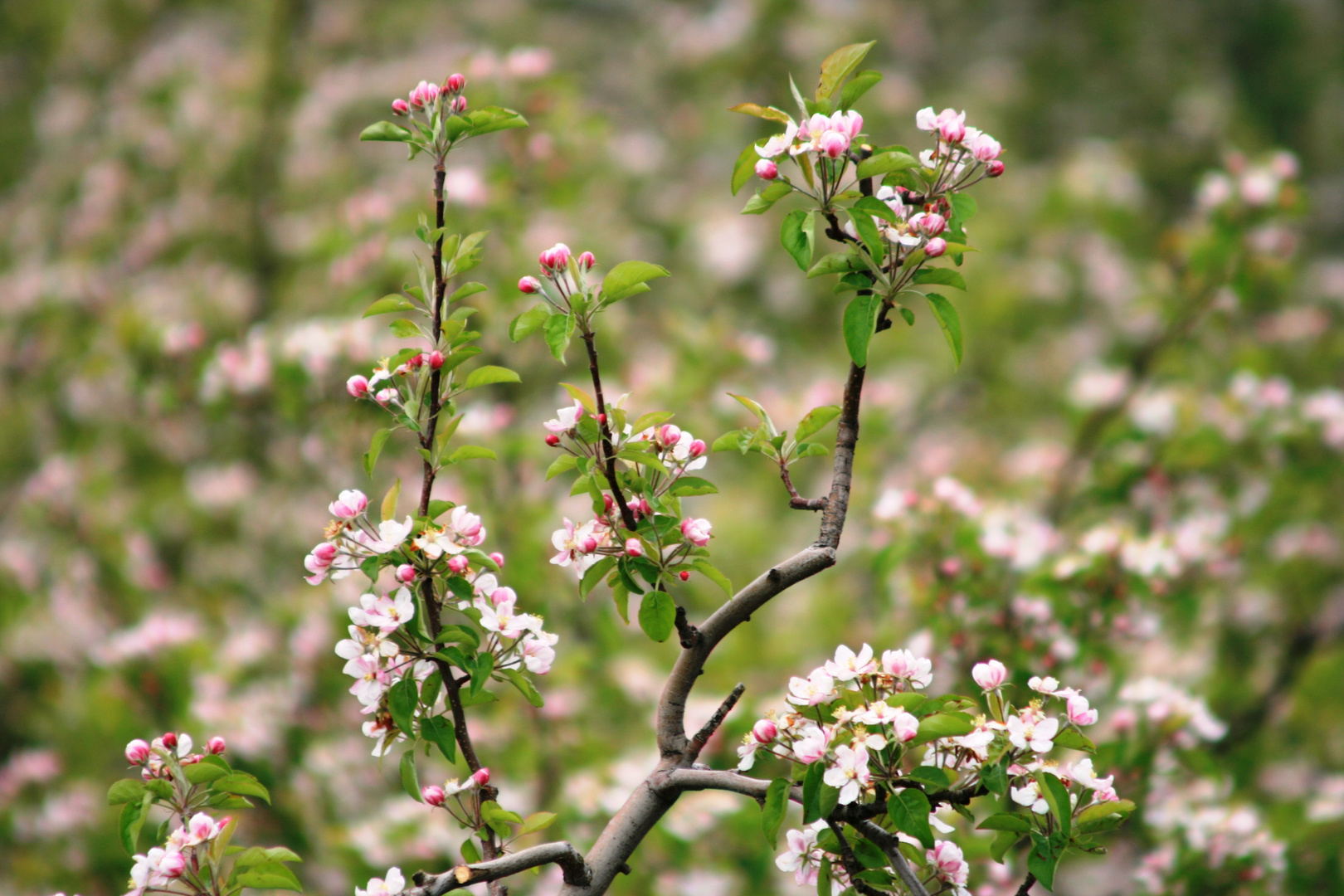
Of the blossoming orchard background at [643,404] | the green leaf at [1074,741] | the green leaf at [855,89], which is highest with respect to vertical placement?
the blossoming orchard background at [643,404]

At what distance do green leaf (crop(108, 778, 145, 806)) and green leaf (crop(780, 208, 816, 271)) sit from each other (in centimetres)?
134

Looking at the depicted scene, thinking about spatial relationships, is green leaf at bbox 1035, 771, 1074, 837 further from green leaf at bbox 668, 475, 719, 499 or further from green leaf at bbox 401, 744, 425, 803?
green leaf at bbox 401, 744, 425, 803

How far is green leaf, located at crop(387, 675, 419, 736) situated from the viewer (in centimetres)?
157

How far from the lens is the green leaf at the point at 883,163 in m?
1.51

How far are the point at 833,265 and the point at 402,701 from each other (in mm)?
969

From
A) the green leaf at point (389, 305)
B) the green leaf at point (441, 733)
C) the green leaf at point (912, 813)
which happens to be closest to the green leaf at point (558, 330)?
the green leaf at point (389, 305)

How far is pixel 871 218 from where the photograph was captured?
4.95 ft

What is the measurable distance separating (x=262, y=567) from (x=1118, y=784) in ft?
17.2

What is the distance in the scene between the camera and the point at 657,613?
1608 mm

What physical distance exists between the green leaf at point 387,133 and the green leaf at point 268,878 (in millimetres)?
1162

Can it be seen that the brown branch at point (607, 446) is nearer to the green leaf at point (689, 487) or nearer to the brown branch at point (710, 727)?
the green leaf at point (689, 487)

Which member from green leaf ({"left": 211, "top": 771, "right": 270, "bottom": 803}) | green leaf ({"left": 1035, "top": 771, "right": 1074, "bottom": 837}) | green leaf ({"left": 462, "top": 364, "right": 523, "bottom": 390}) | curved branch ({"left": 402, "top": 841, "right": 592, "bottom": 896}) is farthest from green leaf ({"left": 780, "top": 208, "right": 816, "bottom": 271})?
green leaf ({"left": 211, "top": 771, "right": 270, "bottom": 803})

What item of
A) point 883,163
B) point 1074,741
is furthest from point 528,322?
point 1074,741

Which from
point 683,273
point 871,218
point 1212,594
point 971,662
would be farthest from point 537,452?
point 683,273
